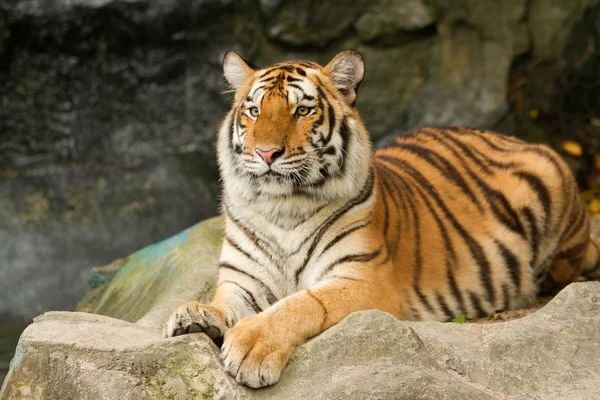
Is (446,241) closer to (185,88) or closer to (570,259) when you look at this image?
(570,259)

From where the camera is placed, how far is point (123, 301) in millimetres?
5043

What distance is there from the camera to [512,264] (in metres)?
4.57

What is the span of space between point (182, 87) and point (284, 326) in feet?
21.1

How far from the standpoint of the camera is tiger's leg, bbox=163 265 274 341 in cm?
291

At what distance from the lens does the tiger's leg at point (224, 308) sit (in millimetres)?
2914

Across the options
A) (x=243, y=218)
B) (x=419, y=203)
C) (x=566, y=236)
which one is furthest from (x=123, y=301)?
(x=566, y=236)

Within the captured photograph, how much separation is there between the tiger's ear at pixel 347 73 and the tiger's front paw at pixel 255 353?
4.52ft

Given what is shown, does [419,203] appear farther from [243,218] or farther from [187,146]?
[187,146]

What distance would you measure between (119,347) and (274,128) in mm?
1222

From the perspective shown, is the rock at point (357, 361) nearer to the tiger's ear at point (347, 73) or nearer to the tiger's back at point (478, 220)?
the tiger's back at point (478, 220)

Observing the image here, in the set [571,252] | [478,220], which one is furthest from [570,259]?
[478,220]

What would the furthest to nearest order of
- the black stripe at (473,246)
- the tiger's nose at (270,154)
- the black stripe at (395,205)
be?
1. the black stripe at (473,246)
2. the black stripe at (395,205)
3. the tiger's nose at (270,154)

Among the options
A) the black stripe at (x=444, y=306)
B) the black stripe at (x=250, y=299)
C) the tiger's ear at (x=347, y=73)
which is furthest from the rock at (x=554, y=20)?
the black stripe at (x=250, y=299)

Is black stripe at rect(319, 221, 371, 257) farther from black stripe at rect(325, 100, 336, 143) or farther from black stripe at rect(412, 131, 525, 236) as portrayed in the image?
black stripe at rect(412, 131, 525, 236)
